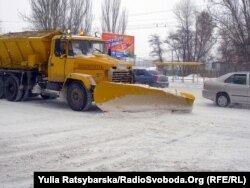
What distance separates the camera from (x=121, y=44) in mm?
37469

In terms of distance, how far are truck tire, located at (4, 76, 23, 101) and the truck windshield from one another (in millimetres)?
3648

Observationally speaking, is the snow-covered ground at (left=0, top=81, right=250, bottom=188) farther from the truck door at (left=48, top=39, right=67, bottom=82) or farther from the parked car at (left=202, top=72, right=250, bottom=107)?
the parked car at (left=202, top=72, right=250, bottom=107)

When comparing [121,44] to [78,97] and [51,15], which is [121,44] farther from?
[78,97]

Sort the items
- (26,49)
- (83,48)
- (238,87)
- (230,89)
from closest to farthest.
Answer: (83,48) → (238,87) → (230,89) → (26,49)

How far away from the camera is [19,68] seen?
17172mm

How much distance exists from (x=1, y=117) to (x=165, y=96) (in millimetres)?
5167

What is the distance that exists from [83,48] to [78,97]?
1911 mm

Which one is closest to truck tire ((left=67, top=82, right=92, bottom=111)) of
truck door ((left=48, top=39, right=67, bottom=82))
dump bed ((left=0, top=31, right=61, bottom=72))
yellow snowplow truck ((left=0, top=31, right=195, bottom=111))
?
yellow snowplow truck ((left=0, top=31, right=195, bottom=111))


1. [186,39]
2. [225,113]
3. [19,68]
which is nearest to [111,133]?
[225,113]

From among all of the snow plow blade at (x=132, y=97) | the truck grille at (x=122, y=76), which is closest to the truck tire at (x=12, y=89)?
the truck grille at (x=122, y=76)

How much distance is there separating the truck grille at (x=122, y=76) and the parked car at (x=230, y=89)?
3.95m

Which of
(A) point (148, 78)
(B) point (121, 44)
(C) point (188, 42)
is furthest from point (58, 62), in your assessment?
(C) point (188, 42)

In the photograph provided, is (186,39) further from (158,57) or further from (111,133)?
(111,133)

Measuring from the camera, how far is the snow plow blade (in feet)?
42.0
